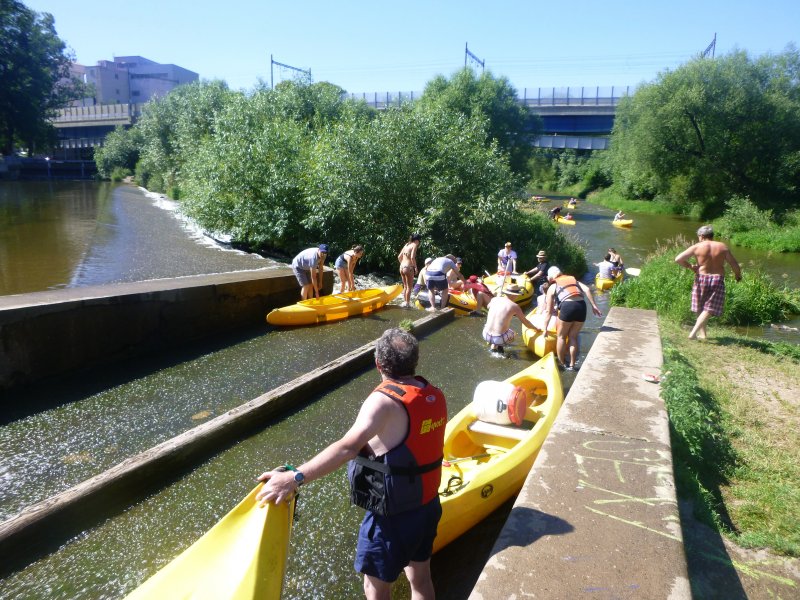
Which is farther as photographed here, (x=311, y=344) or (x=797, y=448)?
(x=311, y=344)

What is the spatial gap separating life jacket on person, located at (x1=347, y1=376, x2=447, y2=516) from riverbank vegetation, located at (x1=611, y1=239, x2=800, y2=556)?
2.55m

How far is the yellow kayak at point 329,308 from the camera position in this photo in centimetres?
1086

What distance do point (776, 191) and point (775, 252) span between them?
1048 centimetres

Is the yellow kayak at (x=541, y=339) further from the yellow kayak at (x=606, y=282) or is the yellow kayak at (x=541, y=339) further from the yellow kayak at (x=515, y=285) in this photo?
the yellow kayak at (x=606, y=282)

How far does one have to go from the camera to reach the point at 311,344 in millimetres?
9875

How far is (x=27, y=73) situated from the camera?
172 feet

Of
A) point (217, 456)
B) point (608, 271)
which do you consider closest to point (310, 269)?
point (217, 456)

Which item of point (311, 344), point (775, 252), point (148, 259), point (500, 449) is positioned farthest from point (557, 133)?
point (500, 449)

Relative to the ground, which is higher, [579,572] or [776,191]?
[776,191]

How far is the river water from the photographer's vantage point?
163 inches

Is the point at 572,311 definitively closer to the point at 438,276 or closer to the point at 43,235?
the point at 438,276

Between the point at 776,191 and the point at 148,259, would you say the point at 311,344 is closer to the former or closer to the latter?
the point at 148,259

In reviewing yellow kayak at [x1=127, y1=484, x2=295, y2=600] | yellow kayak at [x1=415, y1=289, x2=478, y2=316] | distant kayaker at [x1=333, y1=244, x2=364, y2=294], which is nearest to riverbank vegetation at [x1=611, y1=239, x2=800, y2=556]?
yellow kayak at [x1=127, y1=484, x2=295, y2=600]

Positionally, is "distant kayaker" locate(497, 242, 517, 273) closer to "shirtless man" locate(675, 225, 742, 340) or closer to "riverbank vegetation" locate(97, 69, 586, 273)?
"riverbank vegetation" locate(97, 69, 586, 273)
